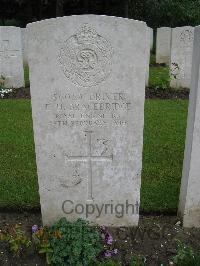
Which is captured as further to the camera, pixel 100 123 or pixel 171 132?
pixel 171 132

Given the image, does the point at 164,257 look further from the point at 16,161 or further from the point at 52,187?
the point at 16,161

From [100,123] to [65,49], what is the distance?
2.51 feet

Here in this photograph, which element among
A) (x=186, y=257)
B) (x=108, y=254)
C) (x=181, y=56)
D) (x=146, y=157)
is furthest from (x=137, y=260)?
(x=181, y=56)

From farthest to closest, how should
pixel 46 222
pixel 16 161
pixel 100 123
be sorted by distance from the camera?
pixel 16 161, pixel 46 222, pixel 100 123

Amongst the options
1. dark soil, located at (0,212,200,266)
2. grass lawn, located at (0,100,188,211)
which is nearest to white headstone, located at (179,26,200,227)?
dark soil, located at (0,212,200,266)

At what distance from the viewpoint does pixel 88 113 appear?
3592mm

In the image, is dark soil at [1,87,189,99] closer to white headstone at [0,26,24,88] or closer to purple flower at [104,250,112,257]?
white headstone at [0,26,24,88]

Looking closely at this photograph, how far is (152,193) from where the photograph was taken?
474 cm

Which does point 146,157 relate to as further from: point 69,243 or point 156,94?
point 156,94

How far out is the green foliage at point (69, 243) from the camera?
11.3ft

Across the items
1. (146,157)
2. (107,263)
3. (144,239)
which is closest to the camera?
(107,263)

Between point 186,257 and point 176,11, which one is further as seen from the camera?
Answer: point 176,11

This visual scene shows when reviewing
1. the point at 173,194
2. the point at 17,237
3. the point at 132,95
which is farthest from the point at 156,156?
the point at 17,237

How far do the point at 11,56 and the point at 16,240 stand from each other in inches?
285
